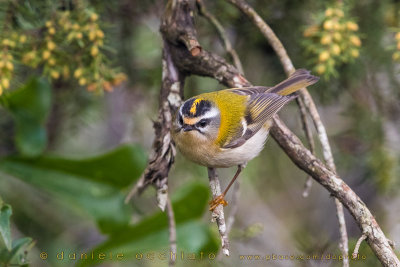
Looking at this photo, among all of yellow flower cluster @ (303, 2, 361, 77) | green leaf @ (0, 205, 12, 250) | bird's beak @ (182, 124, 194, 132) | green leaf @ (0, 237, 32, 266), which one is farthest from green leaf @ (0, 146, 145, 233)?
yellow flower cluster @ (303, 2, 361, 77)

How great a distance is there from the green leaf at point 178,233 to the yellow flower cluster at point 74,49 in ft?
2.25

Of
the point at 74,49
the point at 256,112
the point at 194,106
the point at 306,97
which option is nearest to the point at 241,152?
the point at 256,112

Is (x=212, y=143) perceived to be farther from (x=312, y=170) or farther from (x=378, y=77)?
(x=378, y=77)

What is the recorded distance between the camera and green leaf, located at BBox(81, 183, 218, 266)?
2.39m

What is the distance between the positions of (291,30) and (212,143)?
3.09ft

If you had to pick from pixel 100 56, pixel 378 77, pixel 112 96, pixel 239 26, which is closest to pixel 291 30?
pixel 239 26

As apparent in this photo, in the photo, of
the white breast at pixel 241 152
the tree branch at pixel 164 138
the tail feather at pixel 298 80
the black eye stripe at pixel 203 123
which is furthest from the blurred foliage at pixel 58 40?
the tail feather at pixel 298 80

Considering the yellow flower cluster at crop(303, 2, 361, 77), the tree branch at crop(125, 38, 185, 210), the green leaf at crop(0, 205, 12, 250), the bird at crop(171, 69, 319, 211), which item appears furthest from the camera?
the bird at crop(171, 69, 319, 211)

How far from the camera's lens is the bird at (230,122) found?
2459mm

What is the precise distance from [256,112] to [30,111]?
46.8 inches

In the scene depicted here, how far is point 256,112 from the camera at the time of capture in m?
2.68

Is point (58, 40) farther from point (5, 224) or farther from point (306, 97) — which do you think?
point (306, 97)

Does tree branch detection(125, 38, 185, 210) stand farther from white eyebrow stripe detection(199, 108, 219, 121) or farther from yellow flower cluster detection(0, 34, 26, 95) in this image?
yellow flower cluster detection(0, 34, 26, 95)

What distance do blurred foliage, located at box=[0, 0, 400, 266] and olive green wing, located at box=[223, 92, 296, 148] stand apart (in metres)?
0.33
